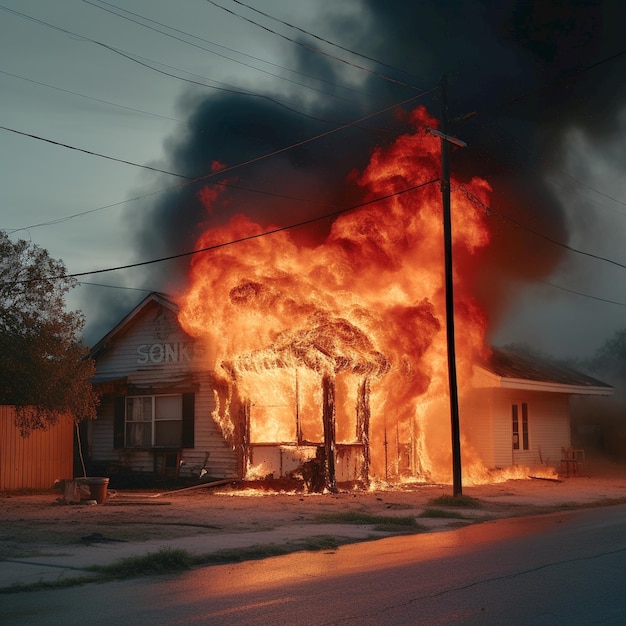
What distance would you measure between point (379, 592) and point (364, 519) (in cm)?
659

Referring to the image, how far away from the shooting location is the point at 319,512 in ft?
52.3

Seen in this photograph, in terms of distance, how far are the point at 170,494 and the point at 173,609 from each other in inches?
562

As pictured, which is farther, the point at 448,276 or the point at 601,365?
the point at 601,365

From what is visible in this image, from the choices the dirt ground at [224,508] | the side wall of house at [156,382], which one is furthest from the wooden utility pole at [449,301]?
the side wall of house at [156,382]

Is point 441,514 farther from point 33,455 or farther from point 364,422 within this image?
point 33,455

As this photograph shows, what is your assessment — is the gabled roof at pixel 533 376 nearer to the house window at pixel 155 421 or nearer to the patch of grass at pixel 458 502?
the patch of grass at pixel 458 502

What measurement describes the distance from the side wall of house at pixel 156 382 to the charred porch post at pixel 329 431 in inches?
136

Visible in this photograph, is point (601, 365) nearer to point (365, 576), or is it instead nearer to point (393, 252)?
point (393, 252)

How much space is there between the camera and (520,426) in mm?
27938

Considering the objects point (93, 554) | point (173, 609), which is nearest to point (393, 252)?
point (93, 554)

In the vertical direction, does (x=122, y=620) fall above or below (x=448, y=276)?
below

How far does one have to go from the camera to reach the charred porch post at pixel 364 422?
21156 millimetres

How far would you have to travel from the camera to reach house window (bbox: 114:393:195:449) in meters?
23.5

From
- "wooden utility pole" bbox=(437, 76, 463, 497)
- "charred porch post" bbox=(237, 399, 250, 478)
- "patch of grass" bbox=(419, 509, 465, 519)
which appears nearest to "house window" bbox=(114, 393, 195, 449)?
"charred porch post" bbox=(237, 399, 250, 478)
